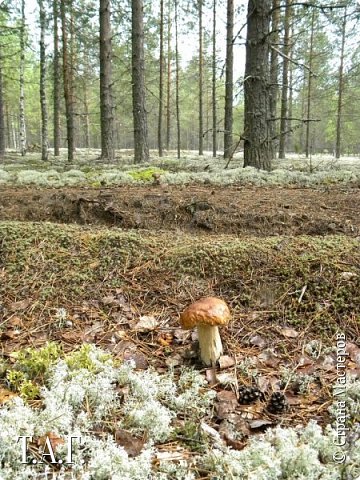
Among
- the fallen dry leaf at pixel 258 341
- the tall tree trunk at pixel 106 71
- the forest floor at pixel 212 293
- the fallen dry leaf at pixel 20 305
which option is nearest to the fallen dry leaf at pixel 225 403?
the forest floor at pixel 212 293

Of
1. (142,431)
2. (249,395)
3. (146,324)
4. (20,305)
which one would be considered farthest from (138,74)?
(142,431)

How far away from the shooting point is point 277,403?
189 cm

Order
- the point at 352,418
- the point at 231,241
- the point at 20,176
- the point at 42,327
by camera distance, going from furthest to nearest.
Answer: the point at 20,176, the point at 231,241, the point at 42,327, the point at 352,418

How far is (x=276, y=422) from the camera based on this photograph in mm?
1812

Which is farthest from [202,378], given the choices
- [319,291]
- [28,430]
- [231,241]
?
[231,241]

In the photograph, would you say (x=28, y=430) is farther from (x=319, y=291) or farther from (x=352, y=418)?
(x=319, y=291)

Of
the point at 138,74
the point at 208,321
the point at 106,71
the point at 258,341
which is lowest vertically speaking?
the point at 258,341

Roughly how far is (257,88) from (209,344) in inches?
271

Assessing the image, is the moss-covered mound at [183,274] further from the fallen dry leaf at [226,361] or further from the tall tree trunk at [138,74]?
the tall tree trunk at [138,74]

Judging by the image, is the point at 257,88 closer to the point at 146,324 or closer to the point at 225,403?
the point at 146,324

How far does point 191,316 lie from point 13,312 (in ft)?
4.73

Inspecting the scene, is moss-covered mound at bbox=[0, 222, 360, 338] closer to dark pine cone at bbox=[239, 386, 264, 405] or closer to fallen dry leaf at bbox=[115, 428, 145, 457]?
dark pine cone at bbox=[239, 386, 264, 405]

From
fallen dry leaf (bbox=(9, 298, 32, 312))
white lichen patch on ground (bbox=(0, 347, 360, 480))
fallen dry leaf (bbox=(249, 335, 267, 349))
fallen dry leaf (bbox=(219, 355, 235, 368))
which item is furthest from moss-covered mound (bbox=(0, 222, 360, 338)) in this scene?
white lichen patch on ground (bbox=(0, 347, 360, 480))

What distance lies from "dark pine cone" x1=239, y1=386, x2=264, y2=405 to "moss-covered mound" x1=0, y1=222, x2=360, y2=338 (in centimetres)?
74
